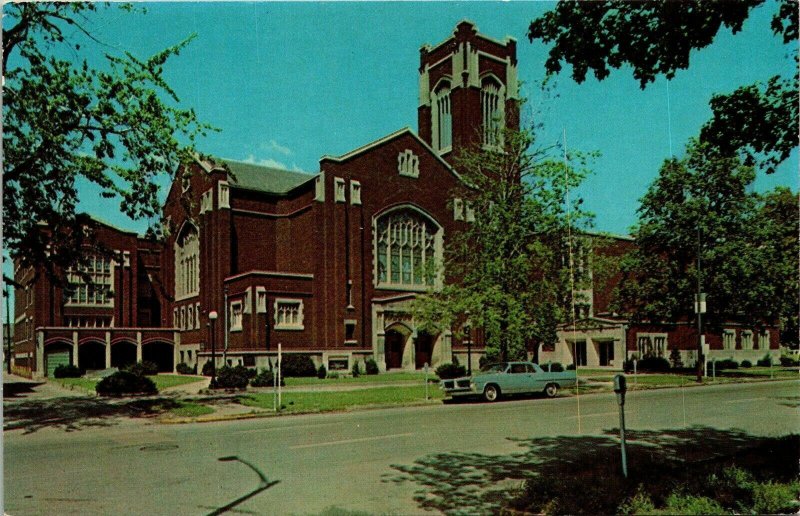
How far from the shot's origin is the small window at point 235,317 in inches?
1506

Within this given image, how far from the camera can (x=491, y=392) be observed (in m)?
21.6

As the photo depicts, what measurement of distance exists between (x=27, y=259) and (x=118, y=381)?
7135mm

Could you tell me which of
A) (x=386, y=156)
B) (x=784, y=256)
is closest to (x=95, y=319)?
(x=386, y=156)

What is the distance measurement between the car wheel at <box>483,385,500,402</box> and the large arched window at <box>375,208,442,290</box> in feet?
64.9

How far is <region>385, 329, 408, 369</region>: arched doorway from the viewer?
138 feet

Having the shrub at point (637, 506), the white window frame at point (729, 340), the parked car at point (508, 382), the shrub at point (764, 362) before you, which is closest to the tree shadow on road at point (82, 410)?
the parked car at point (508, 382)

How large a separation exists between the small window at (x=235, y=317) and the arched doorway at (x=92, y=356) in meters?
7.70

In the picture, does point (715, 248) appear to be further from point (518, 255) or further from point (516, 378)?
point (516, 378)

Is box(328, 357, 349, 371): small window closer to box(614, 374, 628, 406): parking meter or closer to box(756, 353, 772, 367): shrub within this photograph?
box(614, 374, 628, 406): parking meter

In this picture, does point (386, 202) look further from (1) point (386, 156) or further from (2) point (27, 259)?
(2) point (27, 259)

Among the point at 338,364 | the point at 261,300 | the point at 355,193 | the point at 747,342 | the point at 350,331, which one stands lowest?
the point at 747,342

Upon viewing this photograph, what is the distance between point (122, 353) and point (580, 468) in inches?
1457

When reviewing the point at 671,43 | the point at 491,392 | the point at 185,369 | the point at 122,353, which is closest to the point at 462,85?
the point at 185,369

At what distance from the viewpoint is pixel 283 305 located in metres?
37.8
